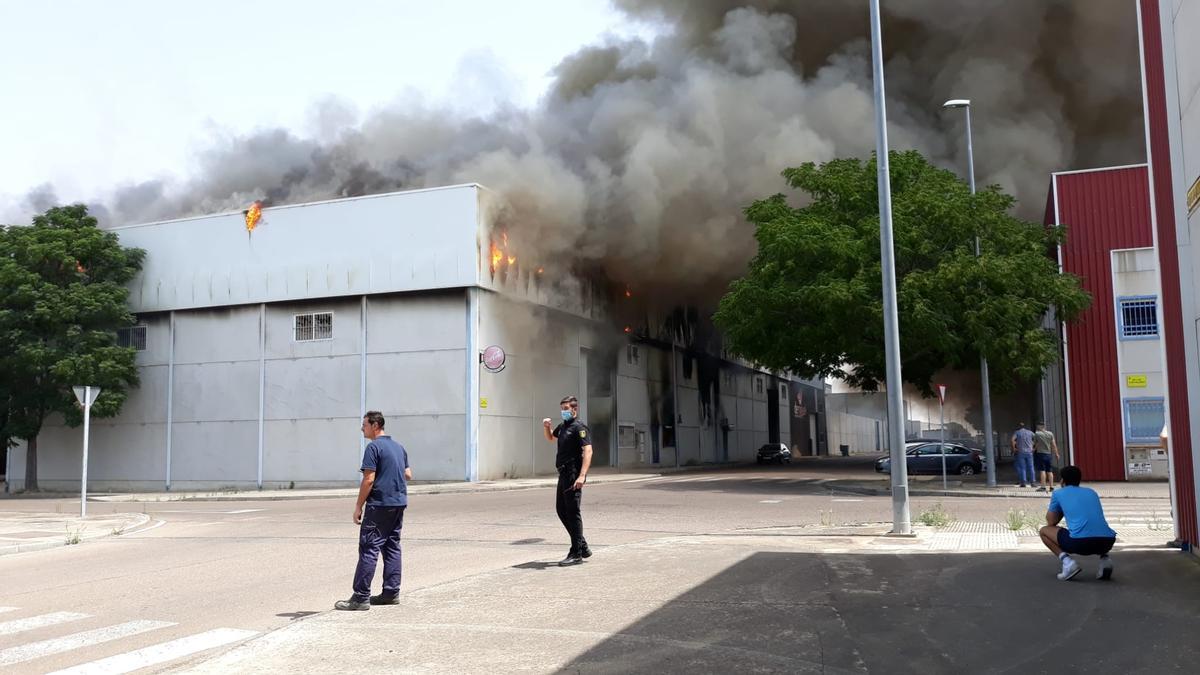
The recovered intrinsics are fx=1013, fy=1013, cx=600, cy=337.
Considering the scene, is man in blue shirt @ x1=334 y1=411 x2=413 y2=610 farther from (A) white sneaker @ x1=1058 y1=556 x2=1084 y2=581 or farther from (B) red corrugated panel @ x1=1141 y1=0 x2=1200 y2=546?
(B) red corrugated panel @ x1=1141 y1=0 x2=1200 y2=546

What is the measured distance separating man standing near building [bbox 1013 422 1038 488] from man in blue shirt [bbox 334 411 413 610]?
1715 cm

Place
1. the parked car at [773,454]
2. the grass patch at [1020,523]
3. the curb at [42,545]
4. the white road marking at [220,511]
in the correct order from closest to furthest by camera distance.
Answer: the grass patch at [1020,523], the curb at [42,545], the white road marking at [220,511], the parked car at [773,454]

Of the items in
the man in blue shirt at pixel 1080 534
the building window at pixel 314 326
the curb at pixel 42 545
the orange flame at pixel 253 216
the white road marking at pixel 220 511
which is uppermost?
the orange flame at pixel 253 216

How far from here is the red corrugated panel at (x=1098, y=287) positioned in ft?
80.9

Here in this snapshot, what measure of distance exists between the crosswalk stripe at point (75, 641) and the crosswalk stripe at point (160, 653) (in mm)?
519

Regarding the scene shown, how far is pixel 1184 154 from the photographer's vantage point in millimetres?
8578

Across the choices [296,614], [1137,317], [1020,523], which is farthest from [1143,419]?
[296,614]

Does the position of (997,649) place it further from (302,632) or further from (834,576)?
(302,632)

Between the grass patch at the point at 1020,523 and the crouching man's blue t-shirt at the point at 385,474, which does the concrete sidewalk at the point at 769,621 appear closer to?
the crouching man's blue t-shirt at the point at 385,474

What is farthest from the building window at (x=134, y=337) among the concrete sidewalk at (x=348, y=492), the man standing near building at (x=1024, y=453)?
the man standing near building at (x=1024, y=453)

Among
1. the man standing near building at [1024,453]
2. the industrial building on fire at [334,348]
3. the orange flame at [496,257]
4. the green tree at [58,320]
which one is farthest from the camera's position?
the orange flame at [496,257]

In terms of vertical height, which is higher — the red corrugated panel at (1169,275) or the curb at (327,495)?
the red corrugated panel at (1169,275)

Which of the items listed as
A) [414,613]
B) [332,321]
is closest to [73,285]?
[332,321]

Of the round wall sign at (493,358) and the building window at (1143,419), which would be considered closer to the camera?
the building window at (1143,419)
